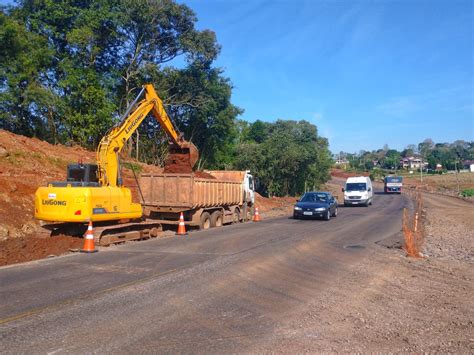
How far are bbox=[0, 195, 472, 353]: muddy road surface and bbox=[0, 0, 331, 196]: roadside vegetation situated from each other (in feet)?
81.4

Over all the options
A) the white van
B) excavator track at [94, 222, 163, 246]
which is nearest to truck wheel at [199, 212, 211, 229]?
excavator track at [94, 222, 163, 246]

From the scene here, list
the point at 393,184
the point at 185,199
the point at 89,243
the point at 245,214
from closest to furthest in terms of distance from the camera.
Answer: the point at 89,243
the point at 185,199
the point at 245,214
the point at 393,184

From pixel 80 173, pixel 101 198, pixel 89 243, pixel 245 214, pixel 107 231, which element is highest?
pixel 80 173

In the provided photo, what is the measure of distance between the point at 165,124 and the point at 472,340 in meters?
15.5

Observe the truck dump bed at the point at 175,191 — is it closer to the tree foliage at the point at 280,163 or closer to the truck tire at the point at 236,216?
the truck tire at the point at 236,216

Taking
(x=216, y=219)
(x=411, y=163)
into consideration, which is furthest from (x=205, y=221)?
(x=411, y=163)

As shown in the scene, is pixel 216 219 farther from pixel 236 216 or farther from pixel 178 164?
pixel 178 164

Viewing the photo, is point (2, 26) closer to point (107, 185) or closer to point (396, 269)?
point (107, 185)

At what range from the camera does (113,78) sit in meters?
40.2

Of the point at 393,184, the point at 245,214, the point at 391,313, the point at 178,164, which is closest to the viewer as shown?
the point at 391,313

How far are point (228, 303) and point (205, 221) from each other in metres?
13.0

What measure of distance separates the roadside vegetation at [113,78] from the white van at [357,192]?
7.67m

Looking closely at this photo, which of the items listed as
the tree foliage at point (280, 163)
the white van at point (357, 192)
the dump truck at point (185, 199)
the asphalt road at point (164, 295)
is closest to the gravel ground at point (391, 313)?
the asphalt road at point (164, 295)

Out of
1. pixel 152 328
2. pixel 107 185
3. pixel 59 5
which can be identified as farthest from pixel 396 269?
pixel 59 5
